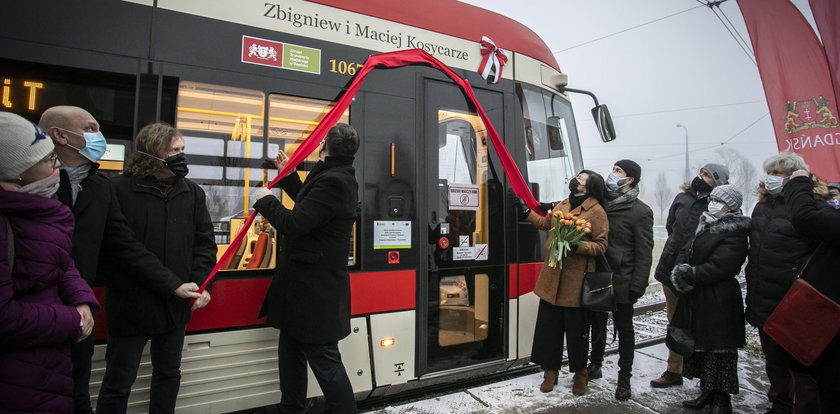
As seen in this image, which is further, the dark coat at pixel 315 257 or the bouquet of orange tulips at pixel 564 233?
the bouquet of orange tulips at pixel 564 233

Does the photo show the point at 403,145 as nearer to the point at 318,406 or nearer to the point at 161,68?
the point at 161,68

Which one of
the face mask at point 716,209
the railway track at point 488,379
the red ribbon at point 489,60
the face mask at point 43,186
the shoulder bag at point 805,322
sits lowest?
the railway track at point 488,379

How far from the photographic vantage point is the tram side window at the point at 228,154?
2721mm

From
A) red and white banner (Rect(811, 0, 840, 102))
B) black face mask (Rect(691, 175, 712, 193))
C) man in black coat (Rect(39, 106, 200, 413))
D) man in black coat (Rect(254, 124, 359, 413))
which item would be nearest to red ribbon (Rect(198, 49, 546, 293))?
man in black coat (Rect(254, 124, 359, 413))

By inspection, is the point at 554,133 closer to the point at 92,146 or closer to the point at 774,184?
the point at 774,184

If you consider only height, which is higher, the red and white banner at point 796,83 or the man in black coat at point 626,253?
the red and white banner at point 796,83

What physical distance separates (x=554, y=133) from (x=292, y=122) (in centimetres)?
248

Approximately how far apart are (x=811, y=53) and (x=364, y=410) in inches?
209

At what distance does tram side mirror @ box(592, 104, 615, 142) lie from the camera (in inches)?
180

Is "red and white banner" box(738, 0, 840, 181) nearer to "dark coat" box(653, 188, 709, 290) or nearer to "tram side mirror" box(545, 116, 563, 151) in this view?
"dark coat" box(653, 188, 709, 290)

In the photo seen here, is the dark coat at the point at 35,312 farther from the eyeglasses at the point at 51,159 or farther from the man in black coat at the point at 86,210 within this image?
the man in black coat at the point at 86,210

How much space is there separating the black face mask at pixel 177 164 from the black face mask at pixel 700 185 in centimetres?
408

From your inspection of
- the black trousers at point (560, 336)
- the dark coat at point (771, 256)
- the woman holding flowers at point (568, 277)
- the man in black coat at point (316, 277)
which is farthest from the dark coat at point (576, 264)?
the man in black coat at point (316, 277)

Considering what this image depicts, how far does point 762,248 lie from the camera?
10.5ft
